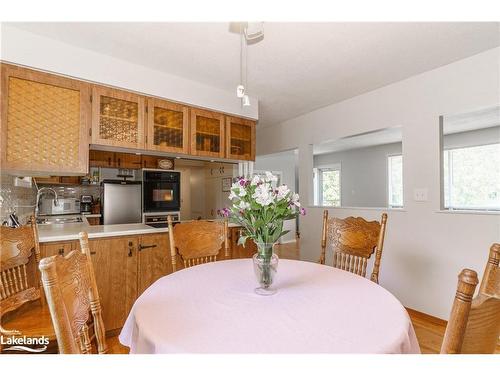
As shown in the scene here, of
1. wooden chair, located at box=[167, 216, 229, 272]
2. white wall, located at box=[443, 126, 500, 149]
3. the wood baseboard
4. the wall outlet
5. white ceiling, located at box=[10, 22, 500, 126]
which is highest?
white ceiling, located at box=[10, 22, 500, 126]

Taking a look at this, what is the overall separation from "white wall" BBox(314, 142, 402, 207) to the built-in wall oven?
14.3 ft

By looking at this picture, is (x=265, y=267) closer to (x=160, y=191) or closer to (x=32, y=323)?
(x=32, y=323)

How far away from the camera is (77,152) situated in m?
2.17

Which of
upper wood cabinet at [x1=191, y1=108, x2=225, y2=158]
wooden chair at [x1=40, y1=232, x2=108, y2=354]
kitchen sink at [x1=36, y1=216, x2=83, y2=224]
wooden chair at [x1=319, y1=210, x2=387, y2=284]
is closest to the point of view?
wooden chair at [x1=40, y1=232, x2=108, y2=354]

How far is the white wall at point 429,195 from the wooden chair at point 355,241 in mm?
1029

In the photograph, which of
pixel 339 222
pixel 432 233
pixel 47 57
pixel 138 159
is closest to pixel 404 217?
pixel 432 233

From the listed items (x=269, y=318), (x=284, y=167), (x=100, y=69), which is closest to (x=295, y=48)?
(x=100, y=69)

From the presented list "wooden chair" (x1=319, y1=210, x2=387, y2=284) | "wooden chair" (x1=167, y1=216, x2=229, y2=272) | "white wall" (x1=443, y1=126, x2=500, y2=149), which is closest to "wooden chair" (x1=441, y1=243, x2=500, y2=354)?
"wooden chair" (x1=319, y1=210, x2=387, y2=284)

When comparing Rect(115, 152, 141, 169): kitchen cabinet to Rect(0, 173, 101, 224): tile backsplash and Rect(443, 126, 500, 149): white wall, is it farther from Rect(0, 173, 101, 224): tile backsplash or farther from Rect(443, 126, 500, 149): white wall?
Rect(443, 126, 500, 149): white wall

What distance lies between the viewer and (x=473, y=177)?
4469 mm

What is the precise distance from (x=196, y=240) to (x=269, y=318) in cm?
105

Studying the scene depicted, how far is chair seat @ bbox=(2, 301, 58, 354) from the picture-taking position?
51.5 inches
